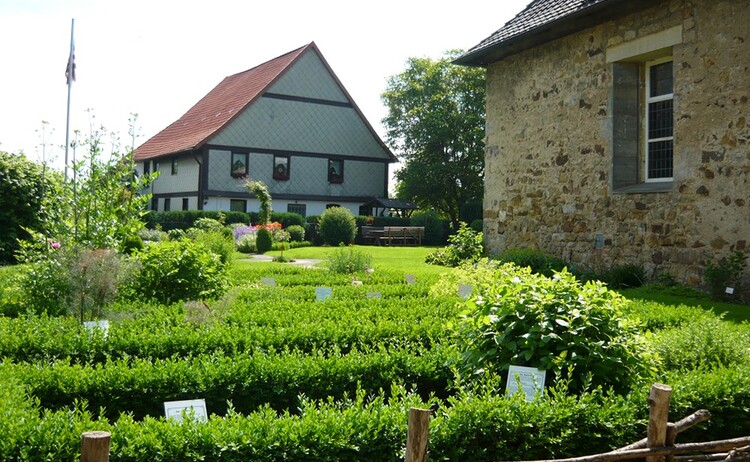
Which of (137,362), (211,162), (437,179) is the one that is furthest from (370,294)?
(437,179)

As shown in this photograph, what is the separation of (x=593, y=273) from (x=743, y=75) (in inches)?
169

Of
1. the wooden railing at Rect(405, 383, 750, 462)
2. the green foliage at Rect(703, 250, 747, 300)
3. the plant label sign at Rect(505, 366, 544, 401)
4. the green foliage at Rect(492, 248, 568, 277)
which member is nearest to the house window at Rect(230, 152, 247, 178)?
the green foliage at Rect(492, 248, 568, 277)

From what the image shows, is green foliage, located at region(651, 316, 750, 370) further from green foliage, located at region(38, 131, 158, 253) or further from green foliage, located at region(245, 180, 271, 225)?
green foliage, located at region(245, 180, 271, 225)

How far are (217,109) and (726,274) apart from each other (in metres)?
30.2

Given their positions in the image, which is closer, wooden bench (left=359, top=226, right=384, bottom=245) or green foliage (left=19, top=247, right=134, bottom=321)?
green foliage (left=19, top=247, right=134, bottom=321)

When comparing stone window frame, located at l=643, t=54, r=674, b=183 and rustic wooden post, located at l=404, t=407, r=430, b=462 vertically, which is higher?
stone window frame, located at l=643, t=54, r=674, b=183

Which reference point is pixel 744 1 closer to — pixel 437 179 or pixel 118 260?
pixel 118 260

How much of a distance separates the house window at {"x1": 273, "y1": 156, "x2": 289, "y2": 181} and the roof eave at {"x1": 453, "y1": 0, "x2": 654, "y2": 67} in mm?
19186

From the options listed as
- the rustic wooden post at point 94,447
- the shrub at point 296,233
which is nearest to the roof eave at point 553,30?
the rustic wooden post at point 94,447

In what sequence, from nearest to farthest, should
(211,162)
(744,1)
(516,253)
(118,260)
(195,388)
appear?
(195,388)
(118,260)
(744,1)
(516,253)
(211,162)

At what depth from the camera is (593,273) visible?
1298 cm

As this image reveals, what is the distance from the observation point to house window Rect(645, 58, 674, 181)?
485 inches

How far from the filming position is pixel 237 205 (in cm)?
3356

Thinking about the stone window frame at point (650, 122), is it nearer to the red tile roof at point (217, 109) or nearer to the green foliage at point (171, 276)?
the green foliage at point (171, 276)
